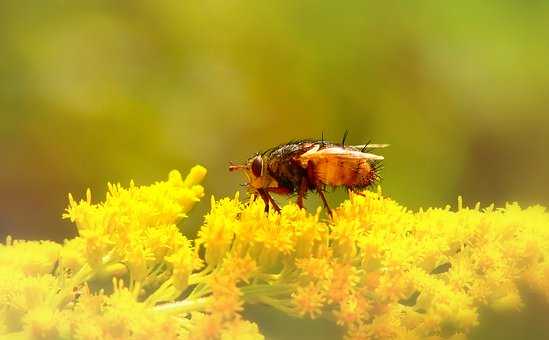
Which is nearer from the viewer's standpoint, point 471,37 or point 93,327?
point 93,327

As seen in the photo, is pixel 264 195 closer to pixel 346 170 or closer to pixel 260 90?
pixel 346 170

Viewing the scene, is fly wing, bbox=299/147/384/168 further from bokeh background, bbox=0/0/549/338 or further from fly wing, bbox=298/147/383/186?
bokeh background, bbox=0/0/549/338

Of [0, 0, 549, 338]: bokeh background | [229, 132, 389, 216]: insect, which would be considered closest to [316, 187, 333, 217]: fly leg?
[229, 132, 389, 216]: insect

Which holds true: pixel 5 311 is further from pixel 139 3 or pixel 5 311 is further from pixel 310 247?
pixel 139 3

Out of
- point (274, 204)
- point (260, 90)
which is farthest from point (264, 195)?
point (260, 90)

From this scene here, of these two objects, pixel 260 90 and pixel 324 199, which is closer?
pixel 324 199

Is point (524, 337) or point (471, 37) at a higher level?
point (471, 37)

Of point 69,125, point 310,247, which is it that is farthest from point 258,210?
point 69,125
